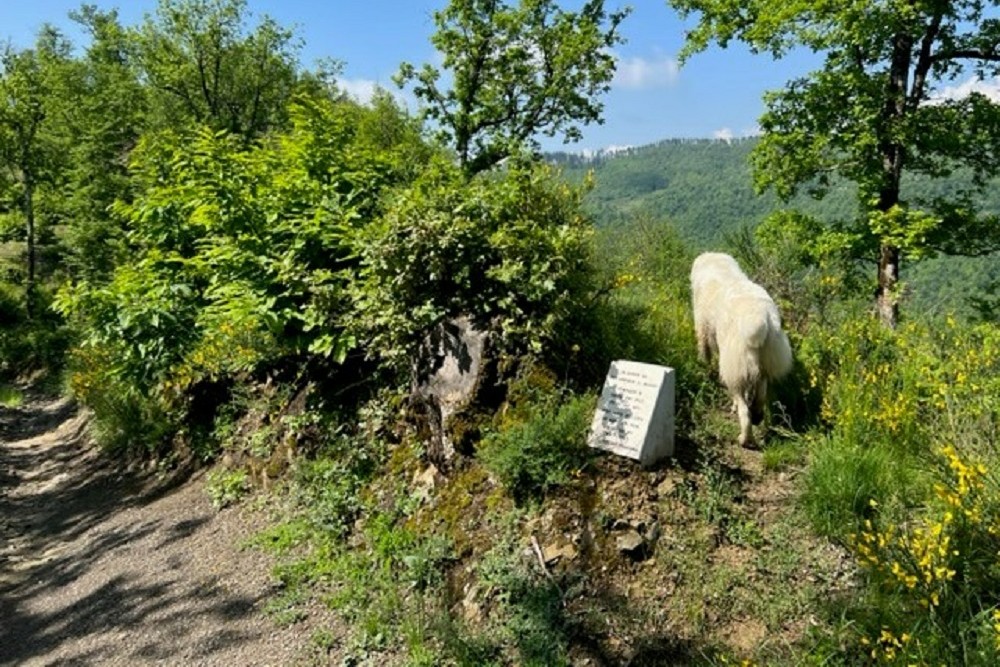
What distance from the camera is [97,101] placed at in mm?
28469

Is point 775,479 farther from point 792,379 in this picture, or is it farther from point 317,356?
point 317,356

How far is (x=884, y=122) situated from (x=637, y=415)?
10.4 m

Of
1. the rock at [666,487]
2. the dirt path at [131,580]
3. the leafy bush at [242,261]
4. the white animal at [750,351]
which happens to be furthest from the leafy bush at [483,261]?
the dirt path at [131,580]

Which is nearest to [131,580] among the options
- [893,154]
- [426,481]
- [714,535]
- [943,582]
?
[426,481]

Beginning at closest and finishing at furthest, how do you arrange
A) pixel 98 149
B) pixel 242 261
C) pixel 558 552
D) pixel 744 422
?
pixel 558 552 < pixel 744 422 < pixel 242 261 < pixel 98 149

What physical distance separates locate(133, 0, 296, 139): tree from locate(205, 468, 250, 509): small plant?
21.5 m

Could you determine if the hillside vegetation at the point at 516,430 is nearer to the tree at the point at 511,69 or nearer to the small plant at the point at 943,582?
the small plant at the point at 943,582

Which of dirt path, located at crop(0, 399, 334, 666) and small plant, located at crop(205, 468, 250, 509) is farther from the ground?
small plant, located at crop(205, 468, 250, 509)

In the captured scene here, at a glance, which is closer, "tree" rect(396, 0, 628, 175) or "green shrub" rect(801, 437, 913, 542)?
"green shrub" rect(801, 437, 913, 542)

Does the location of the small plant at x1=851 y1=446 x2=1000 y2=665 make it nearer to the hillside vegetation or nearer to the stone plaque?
the hillside vegetation

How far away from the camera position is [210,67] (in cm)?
2708

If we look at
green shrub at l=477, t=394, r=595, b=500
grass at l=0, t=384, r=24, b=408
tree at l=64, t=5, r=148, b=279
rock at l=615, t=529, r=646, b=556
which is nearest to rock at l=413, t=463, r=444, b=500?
green shrub at l=477, t=394, r=595, b=500

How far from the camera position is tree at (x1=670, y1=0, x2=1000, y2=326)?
39.1ft

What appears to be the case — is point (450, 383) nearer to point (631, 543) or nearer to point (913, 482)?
point (631, 543)
